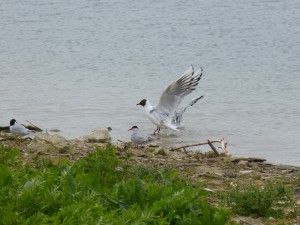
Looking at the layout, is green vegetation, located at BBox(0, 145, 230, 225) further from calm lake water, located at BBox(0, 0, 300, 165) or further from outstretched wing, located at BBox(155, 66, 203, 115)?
outstretched wing, located at BBox(155, 66, 203, 115)

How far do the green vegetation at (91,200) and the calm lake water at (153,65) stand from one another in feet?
18.3

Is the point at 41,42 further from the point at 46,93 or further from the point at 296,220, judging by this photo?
the point at 296,220

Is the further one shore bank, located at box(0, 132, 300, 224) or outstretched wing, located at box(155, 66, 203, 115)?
outstretched wing, located at box(155, 66, 203, 115)

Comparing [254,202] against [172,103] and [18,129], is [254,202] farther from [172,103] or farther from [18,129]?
[172,103]

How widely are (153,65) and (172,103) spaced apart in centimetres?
427

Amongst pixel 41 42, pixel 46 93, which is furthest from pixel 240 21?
pixel 46 93

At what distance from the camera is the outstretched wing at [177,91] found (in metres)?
13.1

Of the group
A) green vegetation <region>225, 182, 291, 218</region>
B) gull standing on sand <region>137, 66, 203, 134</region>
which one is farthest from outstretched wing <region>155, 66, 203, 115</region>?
green vegetation <region>225, 182, 291, 218</region>

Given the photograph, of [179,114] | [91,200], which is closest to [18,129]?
[179,114]

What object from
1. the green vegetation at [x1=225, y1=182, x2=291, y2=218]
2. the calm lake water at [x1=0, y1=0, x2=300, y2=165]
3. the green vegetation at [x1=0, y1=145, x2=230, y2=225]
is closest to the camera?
the green vegetation at [x1=0, y1=145, x2=230, y2=225]

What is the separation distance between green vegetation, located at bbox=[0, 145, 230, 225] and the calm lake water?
18.3 feet

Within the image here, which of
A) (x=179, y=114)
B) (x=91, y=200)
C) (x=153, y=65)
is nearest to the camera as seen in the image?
(x=91, y=200)

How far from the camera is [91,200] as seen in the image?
4.30m

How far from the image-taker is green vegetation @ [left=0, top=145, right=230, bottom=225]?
4039 mm
